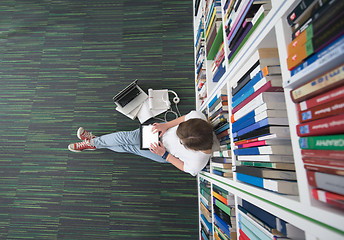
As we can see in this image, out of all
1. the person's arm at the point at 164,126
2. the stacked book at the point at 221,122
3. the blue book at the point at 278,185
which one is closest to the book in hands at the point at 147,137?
the person's arm at the point at 164,126

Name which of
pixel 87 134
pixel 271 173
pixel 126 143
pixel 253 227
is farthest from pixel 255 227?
pixel 87 134

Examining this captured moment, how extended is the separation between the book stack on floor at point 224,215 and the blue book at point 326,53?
2.94 ft

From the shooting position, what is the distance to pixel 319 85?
19.0 inches

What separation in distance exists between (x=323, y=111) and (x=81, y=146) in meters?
2.11

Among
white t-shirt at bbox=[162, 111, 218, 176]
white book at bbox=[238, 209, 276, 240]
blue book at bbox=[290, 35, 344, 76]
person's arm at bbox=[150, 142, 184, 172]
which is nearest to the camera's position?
blue book at bbox=[290, 35, 344, 76]

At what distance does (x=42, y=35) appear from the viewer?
240cm

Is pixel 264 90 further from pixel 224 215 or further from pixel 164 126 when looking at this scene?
pixel 164 126

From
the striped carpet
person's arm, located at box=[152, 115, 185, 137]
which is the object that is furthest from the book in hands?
the striped carpet

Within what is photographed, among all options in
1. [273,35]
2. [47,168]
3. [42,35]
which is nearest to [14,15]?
[42,35]

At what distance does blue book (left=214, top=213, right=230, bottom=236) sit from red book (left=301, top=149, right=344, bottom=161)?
0.84m

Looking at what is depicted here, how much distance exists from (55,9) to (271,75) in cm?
297

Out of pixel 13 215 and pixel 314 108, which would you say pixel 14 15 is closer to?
pixel 13 215

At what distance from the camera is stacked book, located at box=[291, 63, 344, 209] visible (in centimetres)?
43

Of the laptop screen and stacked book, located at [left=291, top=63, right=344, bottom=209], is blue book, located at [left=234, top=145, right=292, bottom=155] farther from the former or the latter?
the laptop screen
